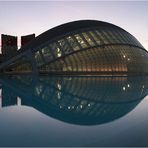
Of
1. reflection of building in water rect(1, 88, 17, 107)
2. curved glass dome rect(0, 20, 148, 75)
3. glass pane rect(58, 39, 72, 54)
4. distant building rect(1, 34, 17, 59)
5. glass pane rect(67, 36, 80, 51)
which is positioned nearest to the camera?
reflection of building in water rect(1, 88, 17, 107)

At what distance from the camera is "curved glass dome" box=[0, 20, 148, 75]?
36500 millimetres

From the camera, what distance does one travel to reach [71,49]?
124 feet

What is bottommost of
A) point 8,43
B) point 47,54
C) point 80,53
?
point 47,54

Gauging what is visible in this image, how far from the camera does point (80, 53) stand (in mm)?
38531

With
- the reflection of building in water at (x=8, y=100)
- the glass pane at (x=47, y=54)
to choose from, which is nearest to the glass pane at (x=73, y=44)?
the glass pane at (x=47, y=54)

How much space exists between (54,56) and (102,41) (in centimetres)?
909

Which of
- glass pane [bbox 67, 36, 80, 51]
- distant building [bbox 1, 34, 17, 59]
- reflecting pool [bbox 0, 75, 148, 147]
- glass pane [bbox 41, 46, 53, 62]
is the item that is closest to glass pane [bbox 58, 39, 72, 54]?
glass pane [bbox 67, 36, 80, 51]

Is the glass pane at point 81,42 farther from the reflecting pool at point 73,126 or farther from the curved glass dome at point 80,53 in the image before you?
the reflecting pool at point 73,126

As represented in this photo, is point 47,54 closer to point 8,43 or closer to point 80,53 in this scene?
point 80,53

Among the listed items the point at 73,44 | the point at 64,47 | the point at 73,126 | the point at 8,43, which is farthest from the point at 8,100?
the point at 8,43

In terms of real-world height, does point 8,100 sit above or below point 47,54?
below

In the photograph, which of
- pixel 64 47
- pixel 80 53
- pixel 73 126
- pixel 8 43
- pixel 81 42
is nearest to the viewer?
pixel 73 126

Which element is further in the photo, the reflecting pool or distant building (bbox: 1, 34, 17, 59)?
distant building (bbox: 1, 34, 17, 59)

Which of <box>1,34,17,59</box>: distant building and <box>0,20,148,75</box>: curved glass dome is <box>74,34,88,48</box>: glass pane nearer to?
<box>0,20,148,75</box>: curved glass dome
